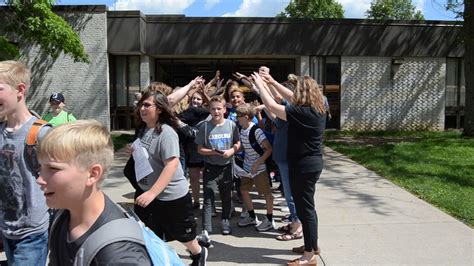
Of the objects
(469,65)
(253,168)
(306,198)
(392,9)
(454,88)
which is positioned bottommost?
(306,198)

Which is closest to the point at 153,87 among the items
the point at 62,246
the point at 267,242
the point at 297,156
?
the point at 297,156

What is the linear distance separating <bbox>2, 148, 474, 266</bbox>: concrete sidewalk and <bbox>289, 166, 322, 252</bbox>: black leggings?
47cm

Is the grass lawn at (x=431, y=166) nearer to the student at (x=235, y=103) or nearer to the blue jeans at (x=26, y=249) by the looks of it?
the student at (x=235, y=103)

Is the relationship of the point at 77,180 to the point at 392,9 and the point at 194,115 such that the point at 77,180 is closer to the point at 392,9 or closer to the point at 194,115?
the point at 194,115

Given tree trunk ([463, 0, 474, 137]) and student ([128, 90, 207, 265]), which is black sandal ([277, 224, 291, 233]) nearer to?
student ([128, 90, 207, 265])

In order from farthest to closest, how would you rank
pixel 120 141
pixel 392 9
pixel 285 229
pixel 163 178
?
1. pixel 392 9
2. pixel 120 141
3. pixel 285 229
4. pixel 163 178

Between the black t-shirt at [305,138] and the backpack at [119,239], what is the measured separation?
269 cm

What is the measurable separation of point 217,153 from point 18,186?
298cm

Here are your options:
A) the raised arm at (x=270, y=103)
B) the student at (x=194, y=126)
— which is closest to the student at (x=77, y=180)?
the raised arm at (x=270, y=103)

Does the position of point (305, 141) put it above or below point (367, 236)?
above

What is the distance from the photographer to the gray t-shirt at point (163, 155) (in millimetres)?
3590

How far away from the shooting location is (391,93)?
61.6ft

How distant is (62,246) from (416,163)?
371 inches

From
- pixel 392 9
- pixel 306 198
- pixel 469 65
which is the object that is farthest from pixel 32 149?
pixel 392 9
